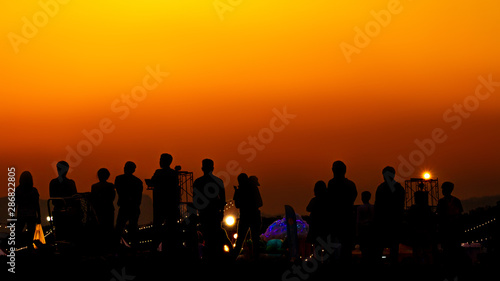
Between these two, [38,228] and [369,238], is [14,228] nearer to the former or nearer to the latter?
[38,228]

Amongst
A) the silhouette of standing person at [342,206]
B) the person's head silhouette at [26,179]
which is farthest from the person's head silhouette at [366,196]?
the person's head silhouette at [26,179]

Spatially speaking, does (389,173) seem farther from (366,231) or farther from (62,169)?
(62,169)

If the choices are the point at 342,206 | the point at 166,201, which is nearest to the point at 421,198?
the point at 342,206

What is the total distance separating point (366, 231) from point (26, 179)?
6.52 m

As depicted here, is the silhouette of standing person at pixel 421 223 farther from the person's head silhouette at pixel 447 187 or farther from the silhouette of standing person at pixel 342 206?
the silhouette of standing person at pixel 342 206

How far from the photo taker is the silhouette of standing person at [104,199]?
14625 millimetres

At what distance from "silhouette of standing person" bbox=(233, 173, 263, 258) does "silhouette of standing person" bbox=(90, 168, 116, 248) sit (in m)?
2.23

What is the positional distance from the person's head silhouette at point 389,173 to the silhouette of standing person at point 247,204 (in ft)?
8.88

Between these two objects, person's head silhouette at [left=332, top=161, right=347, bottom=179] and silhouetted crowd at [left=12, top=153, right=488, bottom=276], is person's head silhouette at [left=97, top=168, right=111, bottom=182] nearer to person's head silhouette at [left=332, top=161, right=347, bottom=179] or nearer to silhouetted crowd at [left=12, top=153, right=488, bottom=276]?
silhouetted crowd at [left=12, top=153, right=488, bottom=276]

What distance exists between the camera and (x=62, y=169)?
1492cm

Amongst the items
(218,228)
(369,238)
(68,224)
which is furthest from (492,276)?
(68,224)

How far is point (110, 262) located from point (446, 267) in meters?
5.47

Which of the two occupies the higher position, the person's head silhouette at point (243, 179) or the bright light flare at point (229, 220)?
the person's head silhouette at point (243, 179)

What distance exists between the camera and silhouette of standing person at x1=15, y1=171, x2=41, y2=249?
615 inches
